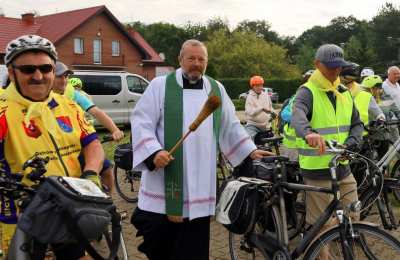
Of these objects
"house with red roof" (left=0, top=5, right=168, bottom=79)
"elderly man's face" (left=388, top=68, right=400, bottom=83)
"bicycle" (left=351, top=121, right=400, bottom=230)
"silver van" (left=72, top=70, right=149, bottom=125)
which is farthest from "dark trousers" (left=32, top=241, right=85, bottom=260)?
"house with red roof" (left=0, top=5, right=168, bottom=79)

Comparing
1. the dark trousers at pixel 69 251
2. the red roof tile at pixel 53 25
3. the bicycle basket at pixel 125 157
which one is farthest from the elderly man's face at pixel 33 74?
the red roof tile at pixel 53 25

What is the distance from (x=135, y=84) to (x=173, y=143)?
1400 cm

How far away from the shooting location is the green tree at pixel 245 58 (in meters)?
50.4

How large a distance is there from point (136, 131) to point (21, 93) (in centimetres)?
107

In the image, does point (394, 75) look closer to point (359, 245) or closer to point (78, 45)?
point (359, 245)

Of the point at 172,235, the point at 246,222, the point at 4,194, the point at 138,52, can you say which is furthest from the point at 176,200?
the point at 138,52

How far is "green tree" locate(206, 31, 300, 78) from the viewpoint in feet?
165

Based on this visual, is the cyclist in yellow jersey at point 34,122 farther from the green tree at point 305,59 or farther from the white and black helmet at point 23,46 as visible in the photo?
the green tree at point 305,59

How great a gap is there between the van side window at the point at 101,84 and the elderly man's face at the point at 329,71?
12881mm

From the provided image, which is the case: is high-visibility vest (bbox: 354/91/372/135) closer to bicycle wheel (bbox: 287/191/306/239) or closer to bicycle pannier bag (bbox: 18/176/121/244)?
bicycle wheel (bbox: 287/191/306/239)

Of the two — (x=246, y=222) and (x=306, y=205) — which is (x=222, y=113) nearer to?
(x=246, y=222)

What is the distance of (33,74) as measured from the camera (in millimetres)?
2420

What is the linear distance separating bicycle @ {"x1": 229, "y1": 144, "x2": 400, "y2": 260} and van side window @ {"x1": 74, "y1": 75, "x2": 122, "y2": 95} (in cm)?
1262

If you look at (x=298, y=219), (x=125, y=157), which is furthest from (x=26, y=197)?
(x=125, y=157)
